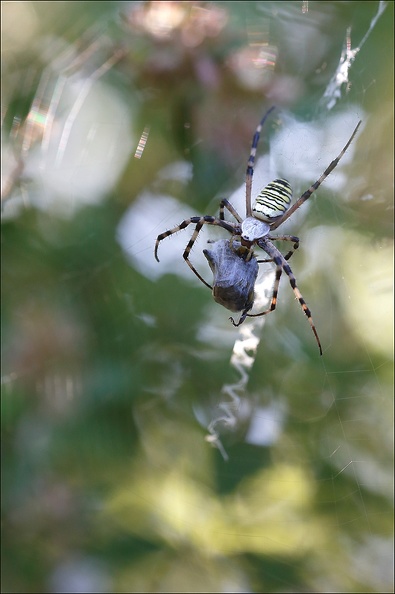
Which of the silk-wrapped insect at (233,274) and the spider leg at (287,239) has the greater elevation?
the silk-wrapped insect at (233,274)

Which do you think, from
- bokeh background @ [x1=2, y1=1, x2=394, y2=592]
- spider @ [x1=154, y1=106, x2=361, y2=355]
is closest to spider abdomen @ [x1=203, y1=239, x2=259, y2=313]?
spider @ [x1=154, y1=106, x2=361, y2=355]

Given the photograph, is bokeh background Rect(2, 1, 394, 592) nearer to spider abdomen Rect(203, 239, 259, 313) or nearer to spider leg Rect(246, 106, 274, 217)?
spider leg Rect(246, 106, 274, 217)

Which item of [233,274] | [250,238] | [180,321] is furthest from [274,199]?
[180,321]

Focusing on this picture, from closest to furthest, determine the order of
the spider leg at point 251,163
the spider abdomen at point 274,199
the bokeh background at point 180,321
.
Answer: the spider abdomen at point 274,199 < the spider leg at point 251,163 < the bokeh background at point 180,321

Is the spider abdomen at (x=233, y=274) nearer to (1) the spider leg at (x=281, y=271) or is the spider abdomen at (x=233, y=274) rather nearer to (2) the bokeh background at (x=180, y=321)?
(1) the spider leg at (x=281, y=271)

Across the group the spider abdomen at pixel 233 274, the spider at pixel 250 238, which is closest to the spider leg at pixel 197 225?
the spider at pixel 250 238

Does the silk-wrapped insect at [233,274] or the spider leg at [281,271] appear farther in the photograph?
the spider leg at [281,271]
